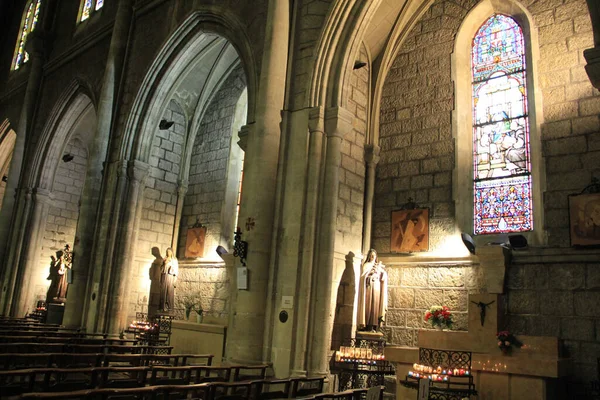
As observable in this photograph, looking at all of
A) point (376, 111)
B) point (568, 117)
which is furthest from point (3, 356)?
point (568, 117)

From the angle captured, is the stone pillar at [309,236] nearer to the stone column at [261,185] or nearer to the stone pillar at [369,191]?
the stone column at [261,185]

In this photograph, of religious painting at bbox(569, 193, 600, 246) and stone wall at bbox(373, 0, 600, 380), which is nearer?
religious painting at bbox(569, 193, 600, 246)

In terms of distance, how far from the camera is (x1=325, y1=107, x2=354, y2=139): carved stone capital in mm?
9734

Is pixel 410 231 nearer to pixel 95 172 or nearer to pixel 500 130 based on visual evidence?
pixel 500 130

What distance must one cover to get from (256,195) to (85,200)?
754 cm

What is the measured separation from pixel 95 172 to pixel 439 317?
1010 cm

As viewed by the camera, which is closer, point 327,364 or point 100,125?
point 327,364

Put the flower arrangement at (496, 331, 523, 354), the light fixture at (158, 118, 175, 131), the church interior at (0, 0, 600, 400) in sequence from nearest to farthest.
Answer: the flower arrangement at (496, 331, 523, 354) → the church interior at (0, 0, 600, 400) → the light fixture at (158, 118, 175, 131)

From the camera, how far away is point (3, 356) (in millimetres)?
6578

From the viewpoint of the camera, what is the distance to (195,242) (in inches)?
621

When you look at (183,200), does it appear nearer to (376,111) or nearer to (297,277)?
(376,111)

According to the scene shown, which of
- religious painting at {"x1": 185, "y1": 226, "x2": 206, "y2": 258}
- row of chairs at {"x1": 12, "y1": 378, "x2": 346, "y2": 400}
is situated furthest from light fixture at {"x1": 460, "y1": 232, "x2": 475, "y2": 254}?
religious painting at {"x1": 185, "y1": 226, "x2": 206, "y2": 258}

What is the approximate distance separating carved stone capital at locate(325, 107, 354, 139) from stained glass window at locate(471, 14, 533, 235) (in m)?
2.82

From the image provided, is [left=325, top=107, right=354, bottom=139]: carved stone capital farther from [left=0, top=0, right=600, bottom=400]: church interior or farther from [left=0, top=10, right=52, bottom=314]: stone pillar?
[left=0, top=10, right=52, bottom=314]: stone pillar
